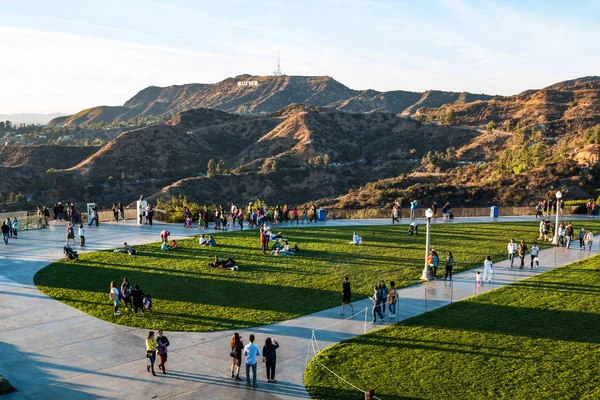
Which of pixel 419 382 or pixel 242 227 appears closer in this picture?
pixel 419 382

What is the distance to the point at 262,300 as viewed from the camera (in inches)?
716

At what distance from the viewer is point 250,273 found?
21.7 meters

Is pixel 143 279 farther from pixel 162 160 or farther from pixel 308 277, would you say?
pixel 162 160

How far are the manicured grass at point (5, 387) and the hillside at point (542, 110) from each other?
99463 millimetres

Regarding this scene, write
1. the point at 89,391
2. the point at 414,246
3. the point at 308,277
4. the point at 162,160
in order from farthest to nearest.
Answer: the point at 162,160 → the point at 414,246 → the point at 308,277 → the point at 89,391

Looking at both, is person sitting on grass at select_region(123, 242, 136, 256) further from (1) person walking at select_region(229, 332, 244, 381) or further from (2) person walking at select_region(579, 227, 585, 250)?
(2) person walking at select_region(579, 227, 585, 250)

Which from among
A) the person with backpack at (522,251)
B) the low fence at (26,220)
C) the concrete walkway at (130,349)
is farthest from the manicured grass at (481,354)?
the low fence at (26,220)

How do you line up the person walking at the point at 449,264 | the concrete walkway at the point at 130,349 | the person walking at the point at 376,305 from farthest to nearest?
the person walking at the point at 449,264, the person walking at the point at 376,305, the concrete walkway at the point at 130,349

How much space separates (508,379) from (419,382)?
6.35 ft

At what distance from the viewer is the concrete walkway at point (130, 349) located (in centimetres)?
1195

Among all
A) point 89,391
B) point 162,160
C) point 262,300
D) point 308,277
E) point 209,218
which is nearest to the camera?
point 89,391

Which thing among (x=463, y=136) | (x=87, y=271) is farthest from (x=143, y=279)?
(x=463, y=136)

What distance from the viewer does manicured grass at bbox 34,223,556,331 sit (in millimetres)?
17109

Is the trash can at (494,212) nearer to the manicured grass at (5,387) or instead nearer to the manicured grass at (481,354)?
the manicured grass at (481,354)
